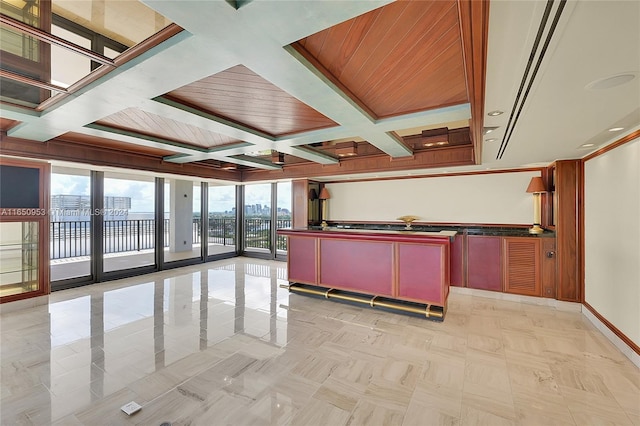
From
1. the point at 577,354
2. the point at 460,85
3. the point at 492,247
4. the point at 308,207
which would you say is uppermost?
the point at 460,85

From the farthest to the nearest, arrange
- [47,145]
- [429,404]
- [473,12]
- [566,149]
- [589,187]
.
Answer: [47,145]
[589,187]
[566,149]
[429,404]
[473,12]

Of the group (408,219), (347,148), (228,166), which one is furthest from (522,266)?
(228,166)

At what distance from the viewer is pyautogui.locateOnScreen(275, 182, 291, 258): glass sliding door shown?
7863 mm

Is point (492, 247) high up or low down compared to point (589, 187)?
down

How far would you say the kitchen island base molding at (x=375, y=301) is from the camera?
3758 mm

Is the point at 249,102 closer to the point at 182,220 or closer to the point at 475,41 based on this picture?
the point at 475,41

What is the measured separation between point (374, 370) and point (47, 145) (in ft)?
18.1

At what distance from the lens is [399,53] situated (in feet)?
6.21

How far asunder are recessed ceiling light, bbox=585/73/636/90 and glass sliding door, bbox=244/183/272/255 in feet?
23.4

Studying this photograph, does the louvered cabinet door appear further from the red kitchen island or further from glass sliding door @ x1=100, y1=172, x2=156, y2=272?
glass sliding door @ x1=100, y1=172, x2=156, y2=272

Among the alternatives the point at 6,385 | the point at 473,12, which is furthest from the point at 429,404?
the point at 6,385

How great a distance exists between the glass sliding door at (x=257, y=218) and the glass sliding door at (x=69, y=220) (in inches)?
152

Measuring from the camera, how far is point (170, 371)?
8.17ft

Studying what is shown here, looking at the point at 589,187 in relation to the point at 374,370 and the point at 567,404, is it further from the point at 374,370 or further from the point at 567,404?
the point at 374,370
